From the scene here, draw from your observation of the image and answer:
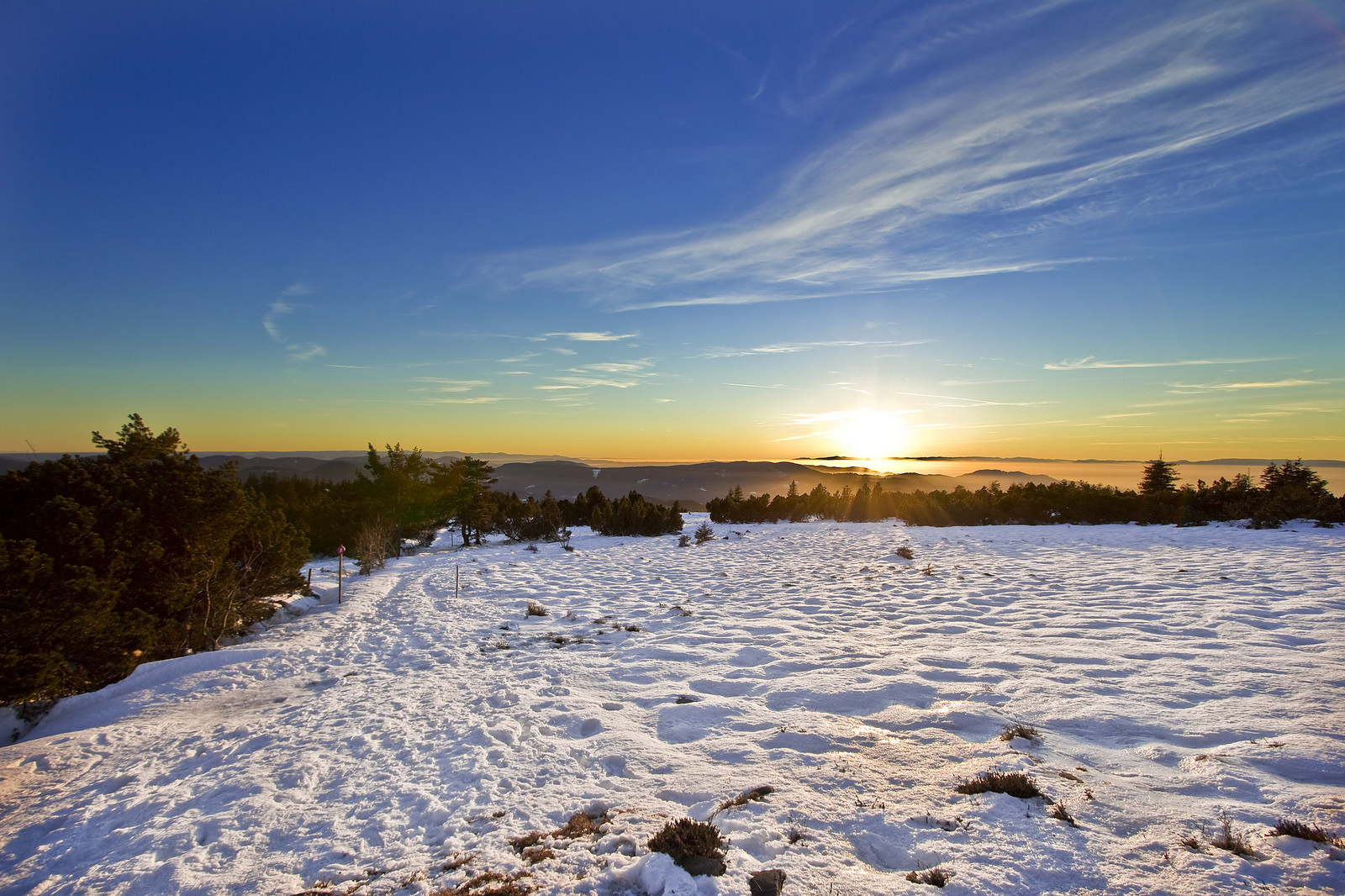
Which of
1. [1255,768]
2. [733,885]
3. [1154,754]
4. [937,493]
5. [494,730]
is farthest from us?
[937,493]

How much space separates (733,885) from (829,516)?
3061cm

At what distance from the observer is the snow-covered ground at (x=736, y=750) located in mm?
3363

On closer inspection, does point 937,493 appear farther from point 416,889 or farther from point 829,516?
point 416,889

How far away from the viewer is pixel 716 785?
4.36 meters

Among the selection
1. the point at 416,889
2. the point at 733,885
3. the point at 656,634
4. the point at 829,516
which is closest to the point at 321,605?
the point at 656,634

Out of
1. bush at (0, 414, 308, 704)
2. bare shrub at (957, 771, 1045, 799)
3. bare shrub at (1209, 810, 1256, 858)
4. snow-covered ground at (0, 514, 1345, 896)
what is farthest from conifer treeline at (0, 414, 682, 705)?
bare shrub at (1209, 810, 1256, 858)

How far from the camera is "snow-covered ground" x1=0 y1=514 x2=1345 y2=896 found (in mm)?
3363

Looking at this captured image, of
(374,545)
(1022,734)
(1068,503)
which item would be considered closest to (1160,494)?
(1068,503)

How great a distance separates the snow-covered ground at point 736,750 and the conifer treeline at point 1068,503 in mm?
11651

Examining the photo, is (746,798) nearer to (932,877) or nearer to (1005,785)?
(932,877)

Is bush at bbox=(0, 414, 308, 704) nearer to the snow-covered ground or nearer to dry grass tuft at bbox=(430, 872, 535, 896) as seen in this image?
the snow-covered ground

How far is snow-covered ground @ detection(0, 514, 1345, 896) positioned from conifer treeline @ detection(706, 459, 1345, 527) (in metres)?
11.7

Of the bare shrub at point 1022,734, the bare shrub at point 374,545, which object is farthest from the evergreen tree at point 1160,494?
the bare shrub at point 374,545

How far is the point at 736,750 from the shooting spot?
496 centimetres
